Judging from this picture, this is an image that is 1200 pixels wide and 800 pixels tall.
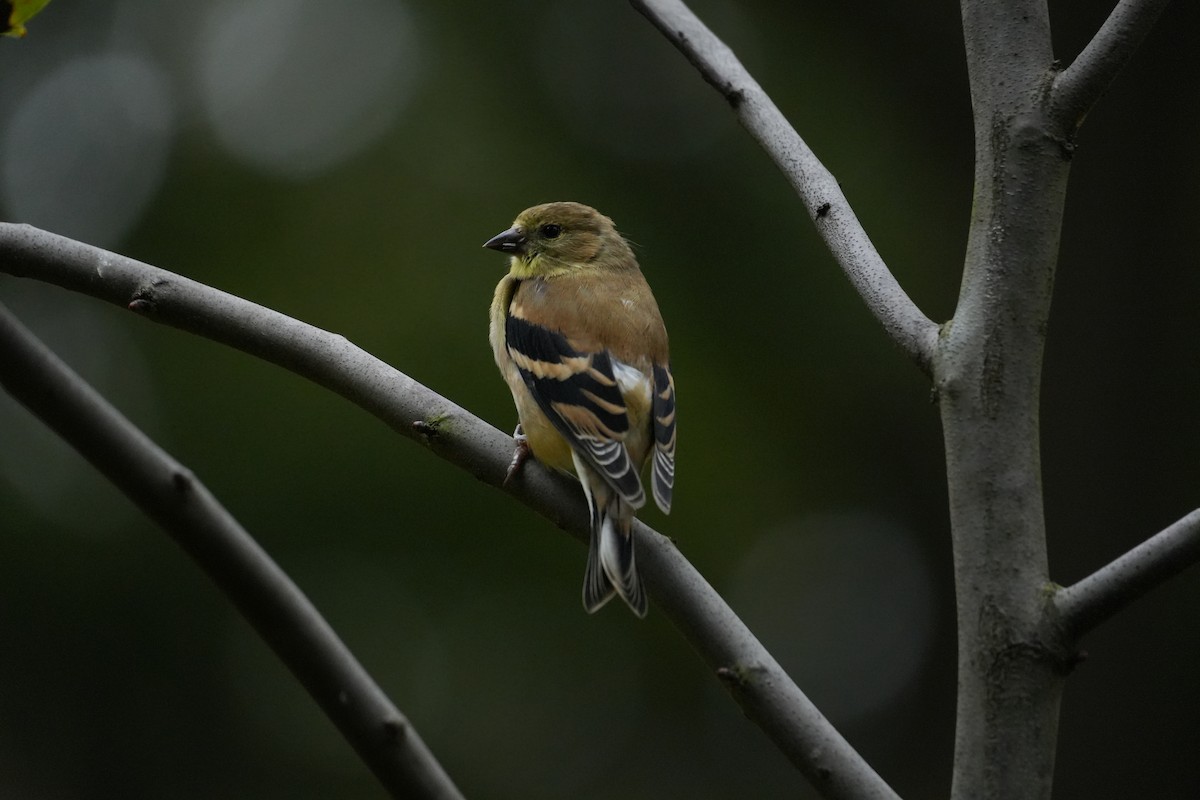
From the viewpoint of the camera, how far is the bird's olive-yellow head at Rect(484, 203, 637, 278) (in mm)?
4180

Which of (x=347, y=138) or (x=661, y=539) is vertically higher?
(x=347, y=138)

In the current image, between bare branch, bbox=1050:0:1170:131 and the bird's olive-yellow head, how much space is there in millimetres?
2444

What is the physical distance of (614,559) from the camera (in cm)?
225

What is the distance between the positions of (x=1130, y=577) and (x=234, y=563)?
4.32 feet

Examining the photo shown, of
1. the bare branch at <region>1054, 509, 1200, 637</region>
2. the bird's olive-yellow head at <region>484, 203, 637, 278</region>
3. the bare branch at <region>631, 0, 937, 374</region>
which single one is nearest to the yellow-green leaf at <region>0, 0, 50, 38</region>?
the bare branch at <region>631, 0, 937, 374</region>

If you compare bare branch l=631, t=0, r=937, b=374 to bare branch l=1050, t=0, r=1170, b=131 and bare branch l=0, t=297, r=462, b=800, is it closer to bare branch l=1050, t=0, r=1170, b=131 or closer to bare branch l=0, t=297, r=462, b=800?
bare branch l=1050, t=0, r=1170, b=131

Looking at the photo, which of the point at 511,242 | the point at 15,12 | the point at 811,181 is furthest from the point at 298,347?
the point at 511,242

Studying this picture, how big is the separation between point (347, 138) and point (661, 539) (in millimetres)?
6400

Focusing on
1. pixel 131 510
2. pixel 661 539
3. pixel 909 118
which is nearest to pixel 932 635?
pixel 909 118

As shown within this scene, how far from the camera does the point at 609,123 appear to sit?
8.41 m

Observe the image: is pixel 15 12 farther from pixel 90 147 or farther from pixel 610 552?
pixel 90 147

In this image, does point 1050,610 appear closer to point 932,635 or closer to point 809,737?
point 809,737

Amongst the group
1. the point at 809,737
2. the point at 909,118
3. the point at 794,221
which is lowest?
the point at 809,737

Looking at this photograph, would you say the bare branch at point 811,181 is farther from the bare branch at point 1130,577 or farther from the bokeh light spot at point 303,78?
the bokeh light spot at point 303,78
